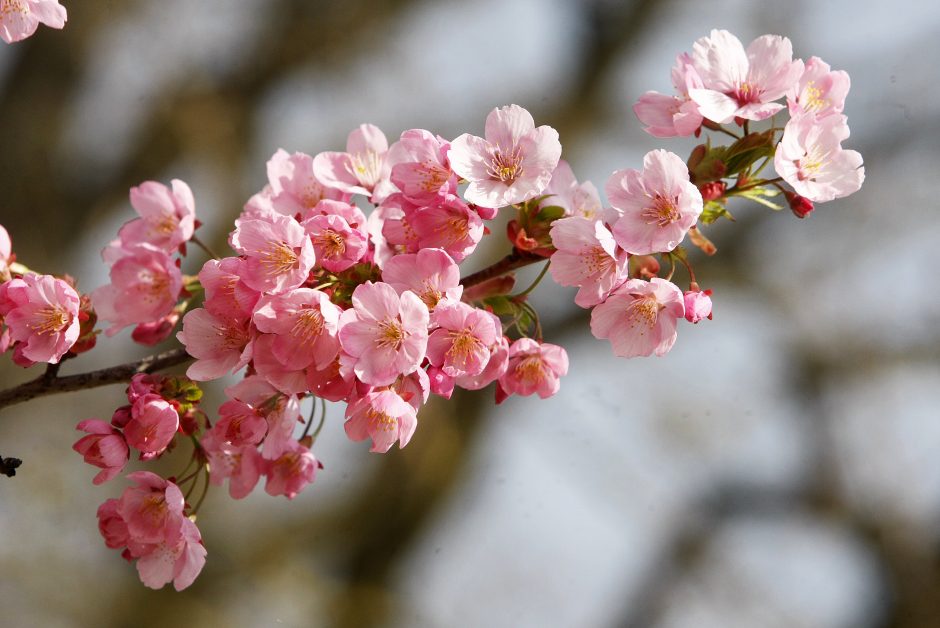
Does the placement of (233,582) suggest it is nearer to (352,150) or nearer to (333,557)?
(333,557)

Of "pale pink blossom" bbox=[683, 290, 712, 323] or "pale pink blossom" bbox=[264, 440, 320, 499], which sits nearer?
"pale pink blossom" bbox=[683, 290, 712, 323]

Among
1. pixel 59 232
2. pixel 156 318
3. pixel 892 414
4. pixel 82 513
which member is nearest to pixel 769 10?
pixel 892 414

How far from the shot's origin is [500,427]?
9.78ft

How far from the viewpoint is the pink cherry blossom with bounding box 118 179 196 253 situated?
0.79 m

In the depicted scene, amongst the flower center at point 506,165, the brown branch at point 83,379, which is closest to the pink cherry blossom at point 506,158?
the flower center at point 506,165

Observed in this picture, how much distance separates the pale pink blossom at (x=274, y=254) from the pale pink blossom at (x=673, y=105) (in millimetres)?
277

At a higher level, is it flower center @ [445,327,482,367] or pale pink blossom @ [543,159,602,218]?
pale pink blossom @ [543,159,602,218]

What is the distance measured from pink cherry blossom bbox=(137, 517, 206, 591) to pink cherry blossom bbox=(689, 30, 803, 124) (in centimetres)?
49

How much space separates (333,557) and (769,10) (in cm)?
227

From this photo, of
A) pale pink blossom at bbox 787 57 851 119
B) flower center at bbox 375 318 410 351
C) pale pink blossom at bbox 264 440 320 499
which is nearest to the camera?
flower center at bbox 375 318 410 351

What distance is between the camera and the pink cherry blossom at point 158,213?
792 mm

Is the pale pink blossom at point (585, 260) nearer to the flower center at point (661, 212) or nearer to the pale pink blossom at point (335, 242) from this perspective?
the flower center at point (661, 212)

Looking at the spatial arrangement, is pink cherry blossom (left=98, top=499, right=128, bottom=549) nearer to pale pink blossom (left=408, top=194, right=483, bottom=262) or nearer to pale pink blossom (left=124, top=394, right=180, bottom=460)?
pale pink blossom (left=124, top=394, right=180, bottom=460)

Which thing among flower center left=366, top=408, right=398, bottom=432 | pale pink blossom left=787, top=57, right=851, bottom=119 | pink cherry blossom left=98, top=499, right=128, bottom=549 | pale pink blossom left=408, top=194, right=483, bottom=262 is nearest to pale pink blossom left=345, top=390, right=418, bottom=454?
flower center left=366, top=408, right=398, bottom=432
